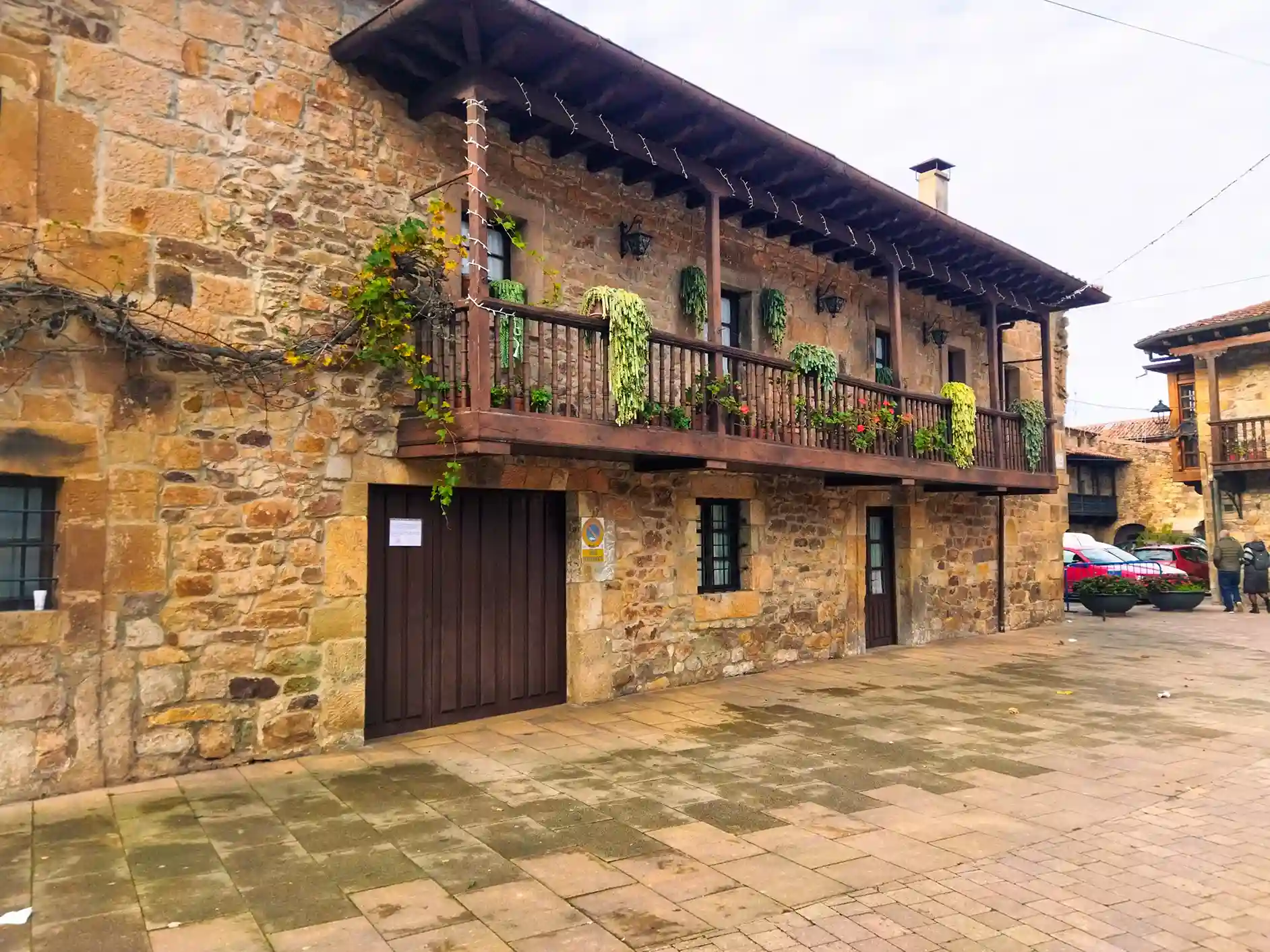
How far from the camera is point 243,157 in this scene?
596 centimetres

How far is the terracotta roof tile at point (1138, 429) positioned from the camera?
30.7 meters

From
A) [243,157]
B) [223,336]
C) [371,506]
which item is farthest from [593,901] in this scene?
[243,157]

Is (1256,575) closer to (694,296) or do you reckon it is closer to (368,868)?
(694,296)

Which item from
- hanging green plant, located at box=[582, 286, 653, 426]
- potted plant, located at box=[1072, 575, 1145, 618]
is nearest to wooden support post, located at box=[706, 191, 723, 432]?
hanging green plant, located at box=[582, 286, 653, 426]

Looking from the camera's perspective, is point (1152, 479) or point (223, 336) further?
point (1152, 479)

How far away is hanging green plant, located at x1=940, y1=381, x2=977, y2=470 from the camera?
10.8 meters

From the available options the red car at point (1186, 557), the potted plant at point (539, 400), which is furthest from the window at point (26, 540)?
the red car at point (1186, 557)

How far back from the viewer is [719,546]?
31.0 ft

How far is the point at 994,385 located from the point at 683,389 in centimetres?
603

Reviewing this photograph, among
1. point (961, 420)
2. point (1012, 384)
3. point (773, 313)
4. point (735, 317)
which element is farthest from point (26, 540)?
point (1012, 384)

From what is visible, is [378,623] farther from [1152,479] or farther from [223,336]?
[1152,479]

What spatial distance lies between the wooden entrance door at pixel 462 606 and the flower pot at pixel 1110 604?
40.7ft

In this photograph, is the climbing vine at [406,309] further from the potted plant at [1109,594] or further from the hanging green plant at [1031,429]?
the potted plant at [1109,594]

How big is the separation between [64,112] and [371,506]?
311 cm
